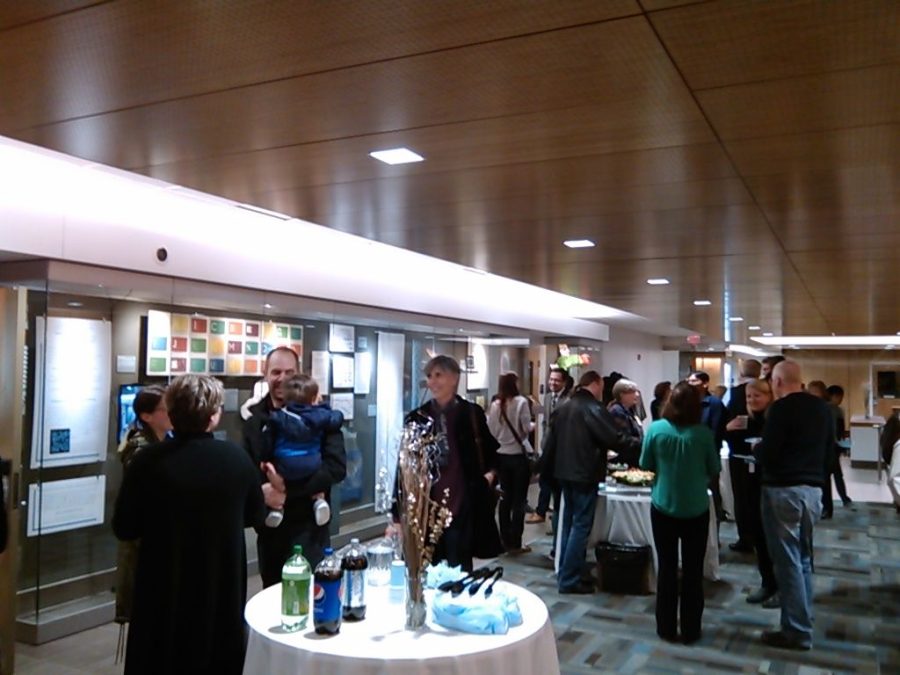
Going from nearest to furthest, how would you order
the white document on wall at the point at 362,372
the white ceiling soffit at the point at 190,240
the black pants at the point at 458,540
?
the black pants at the point at 458,540 → the white ceiling soffit at the point at 190,240 → the white document on wall at the point at 362,372

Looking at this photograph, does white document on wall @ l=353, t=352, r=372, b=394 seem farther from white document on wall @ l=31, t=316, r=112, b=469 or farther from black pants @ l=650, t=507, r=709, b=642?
black pants @ l=650, t=507, r=709, b=642

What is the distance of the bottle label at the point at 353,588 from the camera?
8.27 ft

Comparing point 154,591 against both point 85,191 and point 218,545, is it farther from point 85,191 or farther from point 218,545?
A: point 85,191

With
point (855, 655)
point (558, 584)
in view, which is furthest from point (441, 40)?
point (558, 584)

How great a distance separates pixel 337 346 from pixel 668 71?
5.33 meters

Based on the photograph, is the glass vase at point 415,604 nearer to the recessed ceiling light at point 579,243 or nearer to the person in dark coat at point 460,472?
the person in dark coat at point 460,472

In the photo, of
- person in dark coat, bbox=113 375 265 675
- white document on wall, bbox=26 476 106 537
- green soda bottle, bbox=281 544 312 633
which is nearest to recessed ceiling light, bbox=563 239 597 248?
person in dark coat, bbox=113 375 265 675

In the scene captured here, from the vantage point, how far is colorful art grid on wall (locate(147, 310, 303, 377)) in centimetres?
537

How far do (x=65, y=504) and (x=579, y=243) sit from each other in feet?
12.1

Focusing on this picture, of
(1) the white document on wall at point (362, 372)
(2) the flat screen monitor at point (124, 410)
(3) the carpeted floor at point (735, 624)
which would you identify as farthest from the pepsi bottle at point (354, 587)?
(1) the white document on wall at point (362, 372)

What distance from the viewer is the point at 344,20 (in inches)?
76.9

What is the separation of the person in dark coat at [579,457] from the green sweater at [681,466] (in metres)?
0.89

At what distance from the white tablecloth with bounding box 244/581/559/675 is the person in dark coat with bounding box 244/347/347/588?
0.86 metres

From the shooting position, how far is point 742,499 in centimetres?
695
